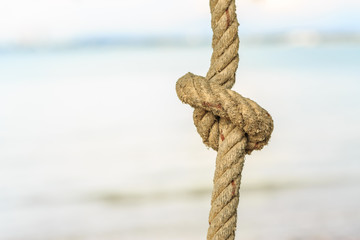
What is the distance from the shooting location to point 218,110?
91cm

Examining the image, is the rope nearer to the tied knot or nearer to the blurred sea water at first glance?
the tied knot

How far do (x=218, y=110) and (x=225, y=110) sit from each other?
0.04ft

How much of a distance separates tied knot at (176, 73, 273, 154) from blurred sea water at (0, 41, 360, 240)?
1.61 m

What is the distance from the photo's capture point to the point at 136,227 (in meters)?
2.66

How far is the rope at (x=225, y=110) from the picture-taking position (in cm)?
91

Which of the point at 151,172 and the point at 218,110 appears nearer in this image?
the point at 218,110

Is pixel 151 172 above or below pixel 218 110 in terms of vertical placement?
above

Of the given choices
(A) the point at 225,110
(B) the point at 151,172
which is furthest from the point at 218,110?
(B) the point at 151,172

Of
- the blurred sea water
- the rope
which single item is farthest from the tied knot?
the blurred sea water

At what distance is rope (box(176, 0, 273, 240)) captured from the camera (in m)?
0.91

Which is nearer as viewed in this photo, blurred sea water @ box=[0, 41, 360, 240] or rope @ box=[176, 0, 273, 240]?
rope @ box=[176, 0, 273, 240]

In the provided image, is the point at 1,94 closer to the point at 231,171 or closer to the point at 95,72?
the point at 95,72

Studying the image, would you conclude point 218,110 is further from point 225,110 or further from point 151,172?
point 151,172

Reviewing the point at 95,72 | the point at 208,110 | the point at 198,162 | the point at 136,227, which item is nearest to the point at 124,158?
the point at 198,162
